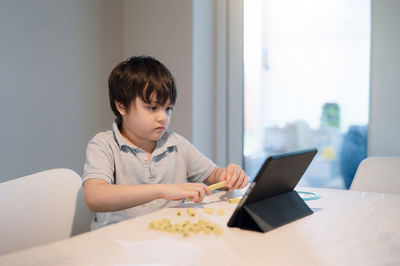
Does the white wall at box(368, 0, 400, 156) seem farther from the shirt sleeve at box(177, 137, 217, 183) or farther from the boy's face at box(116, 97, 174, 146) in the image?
the boy's face at box(116, 97, 174, 146)

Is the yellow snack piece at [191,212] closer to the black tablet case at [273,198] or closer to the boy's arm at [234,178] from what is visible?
the black tablet case at [273,198]

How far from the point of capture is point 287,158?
0.72 metres

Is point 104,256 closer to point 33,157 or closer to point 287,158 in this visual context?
point 287,158

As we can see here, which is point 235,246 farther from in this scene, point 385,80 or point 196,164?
point 385,80

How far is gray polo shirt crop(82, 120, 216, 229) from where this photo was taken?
3.37ft

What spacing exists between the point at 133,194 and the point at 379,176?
0.92 metres

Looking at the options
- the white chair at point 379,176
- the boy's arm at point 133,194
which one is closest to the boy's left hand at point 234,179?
the boy's arm at point 133,194

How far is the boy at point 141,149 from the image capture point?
1.04 metres

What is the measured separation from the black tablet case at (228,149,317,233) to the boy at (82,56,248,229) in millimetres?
251

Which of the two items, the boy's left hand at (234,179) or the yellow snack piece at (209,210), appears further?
the boy's left hand at (234,179)

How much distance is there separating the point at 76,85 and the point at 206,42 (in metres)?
0.76

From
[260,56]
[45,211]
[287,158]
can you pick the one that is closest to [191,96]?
[260,56]

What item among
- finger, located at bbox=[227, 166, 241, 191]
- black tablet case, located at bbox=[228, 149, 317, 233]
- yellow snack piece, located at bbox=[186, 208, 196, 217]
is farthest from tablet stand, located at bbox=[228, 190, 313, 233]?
finger, located at bbox=[227, 166, 241, 191]

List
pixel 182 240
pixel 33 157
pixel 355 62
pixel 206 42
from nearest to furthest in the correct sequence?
pixel 182 240
pixel 33 157
pixel 355 62
pixel 206 42
